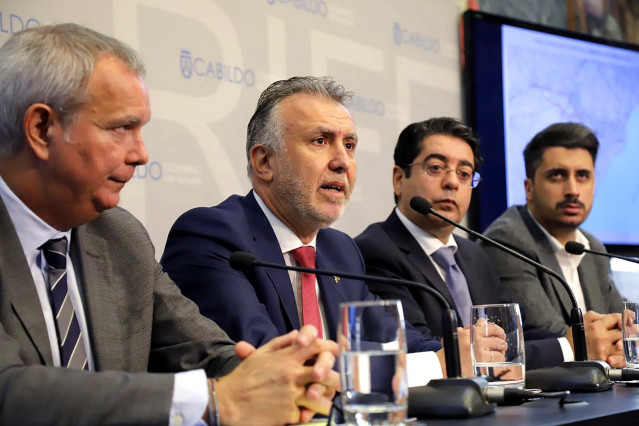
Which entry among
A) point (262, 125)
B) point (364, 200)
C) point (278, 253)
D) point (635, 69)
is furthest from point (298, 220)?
point (635, 69)

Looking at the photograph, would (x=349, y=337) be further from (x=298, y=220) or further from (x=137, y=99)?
(x=298, y=220)

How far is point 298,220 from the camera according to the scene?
2715 millimetres

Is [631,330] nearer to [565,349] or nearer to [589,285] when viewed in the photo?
[565,349]

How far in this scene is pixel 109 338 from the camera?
187 centimetres

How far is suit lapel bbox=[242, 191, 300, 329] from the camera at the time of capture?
8.20 ft

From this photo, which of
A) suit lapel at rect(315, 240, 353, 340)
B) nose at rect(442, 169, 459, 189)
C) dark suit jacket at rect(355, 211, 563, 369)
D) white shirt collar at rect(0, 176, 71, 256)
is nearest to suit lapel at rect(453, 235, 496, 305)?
dark suit jacket at rect(355, 211, 563, 369)

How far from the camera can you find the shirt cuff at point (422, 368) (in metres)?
1.98

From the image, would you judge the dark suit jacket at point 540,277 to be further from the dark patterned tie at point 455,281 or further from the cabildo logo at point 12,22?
the cabildo logo at point 12,22

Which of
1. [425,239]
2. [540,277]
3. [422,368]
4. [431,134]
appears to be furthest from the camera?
[540,277]

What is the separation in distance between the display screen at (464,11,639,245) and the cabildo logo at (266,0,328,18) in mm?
1178

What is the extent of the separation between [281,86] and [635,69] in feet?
13.9

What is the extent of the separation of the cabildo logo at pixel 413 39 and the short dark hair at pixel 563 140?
3.65ft

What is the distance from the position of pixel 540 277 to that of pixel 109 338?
238 centimetres

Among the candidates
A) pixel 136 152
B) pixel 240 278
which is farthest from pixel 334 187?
pixel 136 152
